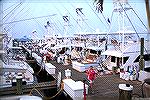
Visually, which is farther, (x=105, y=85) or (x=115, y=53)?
(x=115, y=53)

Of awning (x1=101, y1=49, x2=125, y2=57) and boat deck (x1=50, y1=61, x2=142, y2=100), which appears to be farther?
awning (x1=101, y1=49, x2=125, y2=57)

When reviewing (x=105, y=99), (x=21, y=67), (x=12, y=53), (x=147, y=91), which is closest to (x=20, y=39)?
(x=12, y=53)

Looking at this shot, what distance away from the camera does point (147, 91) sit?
10.4 feet

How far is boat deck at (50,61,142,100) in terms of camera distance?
3550mm

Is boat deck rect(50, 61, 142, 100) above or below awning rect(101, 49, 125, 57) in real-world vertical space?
below

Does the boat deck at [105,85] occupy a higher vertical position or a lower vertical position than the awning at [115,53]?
lower

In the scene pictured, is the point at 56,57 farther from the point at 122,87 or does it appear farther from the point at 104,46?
the point at 122,87

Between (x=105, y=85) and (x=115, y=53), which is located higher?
(x=115, y=53)

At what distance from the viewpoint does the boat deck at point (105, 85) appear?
3.55 meters

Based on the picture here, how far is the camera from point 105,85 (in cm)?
423

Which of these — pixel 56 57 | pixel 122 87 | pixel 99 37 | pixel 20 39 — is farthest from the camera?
pixel 56 57

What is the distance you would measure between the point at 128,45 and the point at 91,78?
1316 millimetres

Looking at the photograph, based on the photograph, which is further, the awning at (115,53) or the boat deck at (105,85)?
the awning at (115,53)

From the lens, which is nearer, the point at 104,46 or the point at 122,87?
the point at 122,87
